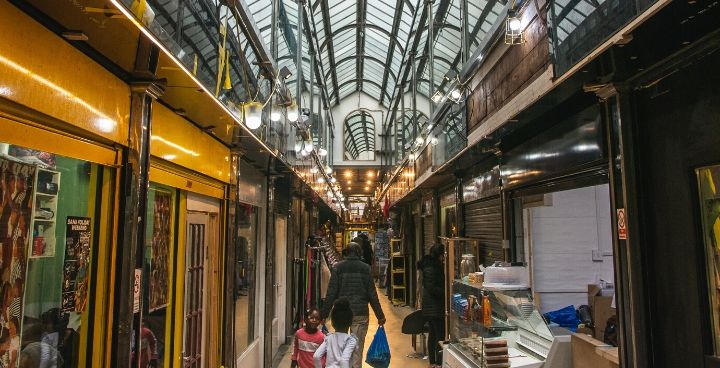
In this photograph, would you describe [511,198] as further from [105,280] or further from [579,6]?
[105,280]

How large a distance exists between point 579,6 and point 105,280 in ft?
12.1

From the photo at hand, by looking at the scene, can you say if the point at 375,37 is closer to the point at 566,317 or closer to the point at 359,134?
the point at 359,134

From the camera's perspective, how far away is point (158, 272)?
391 cm

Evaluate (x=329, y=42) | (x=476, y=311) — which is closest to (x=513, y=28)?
(x=476, y=311)

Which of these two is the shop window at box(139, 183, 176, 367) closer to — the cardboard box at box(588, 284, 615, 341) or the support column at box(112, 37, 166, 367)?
the support column at box(112, 37, 166, 367)

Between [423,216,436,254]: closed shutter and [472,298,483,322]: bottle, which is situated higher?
[423,216,436,254]: closed shutter

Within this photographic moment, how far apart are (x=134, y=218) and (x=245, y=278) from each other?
3.64 m

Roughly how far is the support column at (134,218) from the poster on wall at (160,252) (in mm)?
653

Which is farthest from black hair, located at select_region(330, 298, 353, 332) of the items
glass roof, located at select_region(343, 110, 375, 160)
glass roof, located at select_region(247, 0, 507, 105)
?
glass roof, located at select_region(343, 110, 375, 160)

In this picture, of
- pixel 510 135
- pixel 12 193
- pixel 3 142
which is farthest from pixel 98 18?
pixel 510 135

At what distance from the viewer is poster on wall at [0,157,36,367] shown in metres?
2.27

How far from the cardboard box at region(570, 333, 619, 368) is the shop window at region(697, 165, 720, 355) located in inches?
35.7

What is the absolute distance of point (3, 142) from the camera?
2.15 m

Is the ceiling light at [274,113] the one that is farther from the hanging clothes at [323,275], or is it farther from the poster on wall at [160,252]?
the hanging clothes at [323,275]
